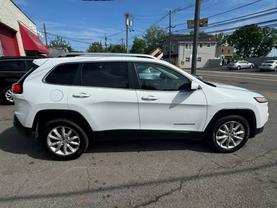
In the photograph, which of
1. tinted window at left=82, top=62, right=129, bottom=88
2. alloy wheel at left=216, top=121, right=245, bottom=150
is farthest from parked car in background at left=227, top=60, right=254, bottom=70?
tinted window at left=82, top=62, right=129, bottom=88

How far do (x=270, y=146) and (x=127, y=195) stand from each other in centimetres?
327

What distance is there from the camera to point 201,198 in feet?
10.0

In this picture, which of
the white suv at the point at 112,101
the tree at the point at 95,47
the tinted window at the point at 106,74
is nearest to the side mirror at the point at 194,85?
the white suv at the point at 112,101

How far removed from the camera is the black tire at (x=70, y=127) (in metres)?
4.00

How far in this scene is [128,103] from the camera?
13.1 ft

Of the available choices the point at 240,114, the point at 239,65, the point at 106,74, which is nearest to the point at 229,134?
the point at 240,114

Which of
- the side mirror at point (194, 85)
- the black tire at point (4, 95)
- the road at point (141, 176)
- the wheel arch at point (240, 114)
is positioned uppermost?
the side mirror at point (194, 85)

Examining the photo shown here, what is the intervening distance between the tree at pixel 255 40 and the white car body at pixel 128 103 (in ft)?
277

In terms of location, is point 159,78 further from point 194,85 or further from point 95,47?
point 95,47

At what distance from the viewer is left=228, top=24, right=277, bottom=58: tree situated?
78.8 m

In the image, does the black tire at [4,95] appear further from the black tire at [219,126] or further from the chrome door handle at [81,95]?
the black tire at [219,126]

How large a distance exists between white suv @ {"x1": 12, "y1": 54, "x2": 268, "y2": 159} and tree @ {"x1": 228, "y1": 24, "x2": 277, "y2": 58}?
3328 inches

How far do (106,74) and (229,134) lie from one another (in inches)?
96.6

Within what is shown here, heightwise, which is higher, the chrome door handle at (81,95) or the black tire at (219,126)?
the chrome door handle at (81,95)
